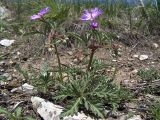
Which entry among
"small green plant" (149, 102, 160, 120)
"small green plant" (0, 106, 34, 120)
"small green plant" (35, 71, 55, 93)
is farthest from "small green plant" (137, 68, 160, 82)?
"small green plant" (0, 106, 34, 120)

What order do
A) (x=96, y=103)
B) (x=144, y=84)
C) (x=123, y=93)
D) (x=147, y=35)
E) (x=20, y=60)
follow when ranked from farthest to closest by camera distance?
(x=147, y=35)
(x=20, y=60)
(x=144, y=84)
(x=123, y=93)
(x=96, y=103)

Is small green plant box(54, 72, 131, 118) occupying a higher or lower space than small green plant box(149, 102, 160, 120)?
higher

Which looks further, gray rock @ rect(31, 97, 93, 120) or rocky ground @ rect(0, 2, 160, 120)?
rocky ground @ rect(0, 2, 160, 120)

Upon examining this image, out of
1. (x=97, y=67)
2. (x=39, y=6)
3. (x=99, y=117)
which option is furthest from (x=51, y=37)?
(x=39, y=6)

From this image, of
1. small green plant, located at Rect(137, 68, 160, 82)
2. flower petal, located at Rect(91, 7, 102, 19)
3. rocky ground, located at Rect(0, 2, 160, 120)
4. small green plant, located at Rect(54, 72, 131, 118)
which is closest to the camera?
small green plant, located at Rect(54, 72, 131, 118)

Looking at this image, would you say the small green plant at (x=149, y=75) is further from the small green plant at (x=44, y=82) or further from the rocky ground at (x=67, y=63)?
the small green plant at (x=44, y=82)

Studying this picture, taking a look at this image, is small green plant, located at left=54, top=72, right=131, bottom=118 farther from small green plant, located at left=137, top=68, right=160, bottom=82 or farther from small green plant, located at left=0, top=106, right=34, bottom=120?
small green plant, located at left=137, top=68, right=160, bottom=82

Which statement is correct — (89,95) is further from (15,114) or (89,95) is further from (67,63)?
(67,63)

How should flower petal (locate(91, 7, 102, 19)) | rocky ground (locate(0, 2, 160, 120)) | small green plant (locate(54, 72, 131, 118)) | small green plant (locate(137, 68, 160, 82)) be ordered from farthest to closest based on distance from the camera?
1. small green plant (locate(137, 68, 160, 82))
2. rocky ground (locate(0, 2, 160, 120))
3. flower petal (locate(91, 7, 102, 19))
4. small green plant (locate(54, 72, 131, 118))

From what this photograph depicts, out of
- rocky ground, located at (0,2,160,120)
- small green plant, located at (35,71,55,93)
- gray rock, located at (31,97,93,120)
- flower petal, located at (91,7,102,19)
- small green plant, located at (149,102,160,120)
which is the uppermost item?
flower petal, located at (91,7,102,19)

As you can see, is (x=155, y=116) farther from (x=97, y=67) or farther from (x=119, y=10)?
(x=119, y=10)

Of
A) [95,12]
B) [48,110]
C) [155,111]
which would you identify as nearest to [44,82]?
[48,110]
